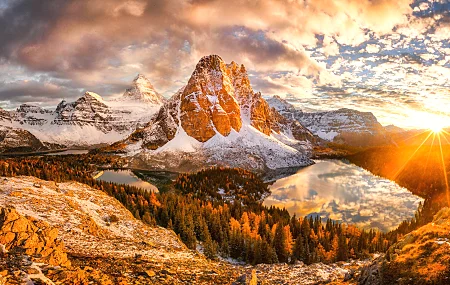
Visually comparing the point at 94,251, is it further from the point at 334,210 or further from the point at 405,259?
the point at 334,210

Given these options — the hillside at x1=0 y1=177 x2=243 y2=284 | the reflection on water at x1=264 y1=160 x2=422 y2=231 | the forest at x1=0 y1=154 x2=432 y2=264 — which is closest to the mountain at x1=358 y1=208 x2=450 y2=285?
the hillside at x1=0 y1=177 x2=243 y2=284

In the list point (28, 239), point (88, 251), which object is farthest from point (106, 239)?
point (28, 239)

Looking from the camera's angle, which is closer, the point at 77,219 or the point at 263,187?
the point at 77,219

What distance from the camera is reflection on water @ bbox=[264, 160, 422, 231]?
106406 mm

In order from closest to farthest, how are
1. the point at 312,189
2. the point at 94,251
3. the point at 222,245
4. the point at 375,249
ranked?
the point at 94,251 < the point at 222,245 < the point at 375,249 < the point at 312,189

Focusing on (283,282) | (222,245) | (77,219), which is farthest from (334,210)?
(77,219)

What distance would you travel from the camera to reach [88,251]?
25859mm

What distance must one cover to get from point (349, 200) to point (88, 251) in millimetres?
127841

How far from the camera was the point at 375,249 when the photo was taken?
6562 cm

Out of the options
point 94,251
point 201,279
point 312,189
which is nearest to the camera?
point 201,279

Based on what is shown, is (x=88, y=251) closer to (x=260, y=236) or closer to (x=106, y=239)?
(x=106, y=239)

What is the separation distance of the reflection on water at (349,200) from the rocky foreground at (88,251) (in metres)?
65.2

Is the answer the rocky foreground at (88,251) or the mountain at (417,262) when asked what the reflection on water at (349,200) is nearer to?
the rocky foreground at (88,251)

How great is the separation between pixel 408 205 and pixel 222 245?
107 m
